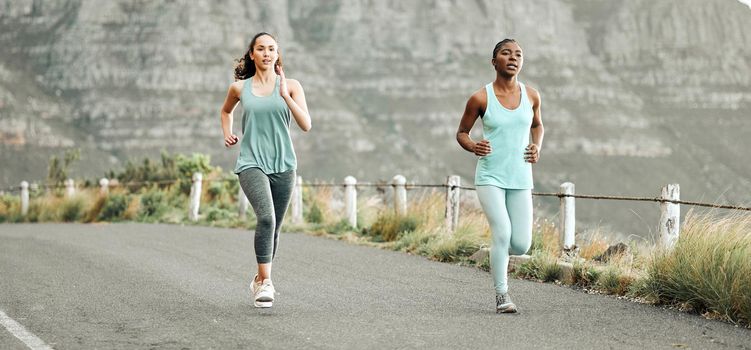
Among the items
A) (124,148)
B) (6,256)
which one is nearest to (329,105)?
(124,148)

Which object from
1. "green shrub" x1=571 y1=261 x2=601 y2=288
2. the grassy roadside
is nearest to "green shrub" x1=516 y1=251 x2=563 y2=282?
the grassy roadside

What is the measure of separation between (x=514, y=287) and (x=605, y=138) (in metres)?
156

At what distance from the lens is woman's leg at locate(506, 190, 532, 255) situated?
26.9 feet

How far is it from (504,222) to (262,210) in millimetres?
1824

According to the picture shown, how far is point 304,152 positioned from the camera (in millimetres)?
139750

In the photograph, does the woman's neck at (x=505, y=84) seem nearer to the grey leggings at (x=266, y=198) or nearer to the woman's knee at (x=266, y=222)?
the grey leggings at (x=266, y=198)

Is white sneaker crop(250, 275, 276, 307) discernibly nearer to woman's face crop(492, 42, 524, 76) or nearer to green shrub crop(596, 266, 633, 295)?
woman's face crop(492, 42, 524, 76)

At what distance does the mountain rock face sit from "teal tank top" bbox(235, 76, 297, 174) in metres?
101

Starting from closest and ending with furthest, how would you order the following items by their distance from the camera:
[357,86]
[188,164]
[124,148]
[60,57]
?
[188,164] → [124,148] → [60,57] → [357,86]

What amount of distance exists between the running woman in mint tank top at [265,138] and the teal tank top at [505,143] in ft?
4.56

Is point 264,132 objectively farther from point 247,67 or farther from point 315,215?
point 315,215

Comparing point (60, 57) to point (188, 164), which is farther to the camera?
point (60, 57)

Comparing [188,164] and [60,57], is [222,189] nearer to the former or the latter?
[188,164]

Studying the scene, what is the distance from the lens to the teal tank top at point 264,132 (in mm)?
8188
